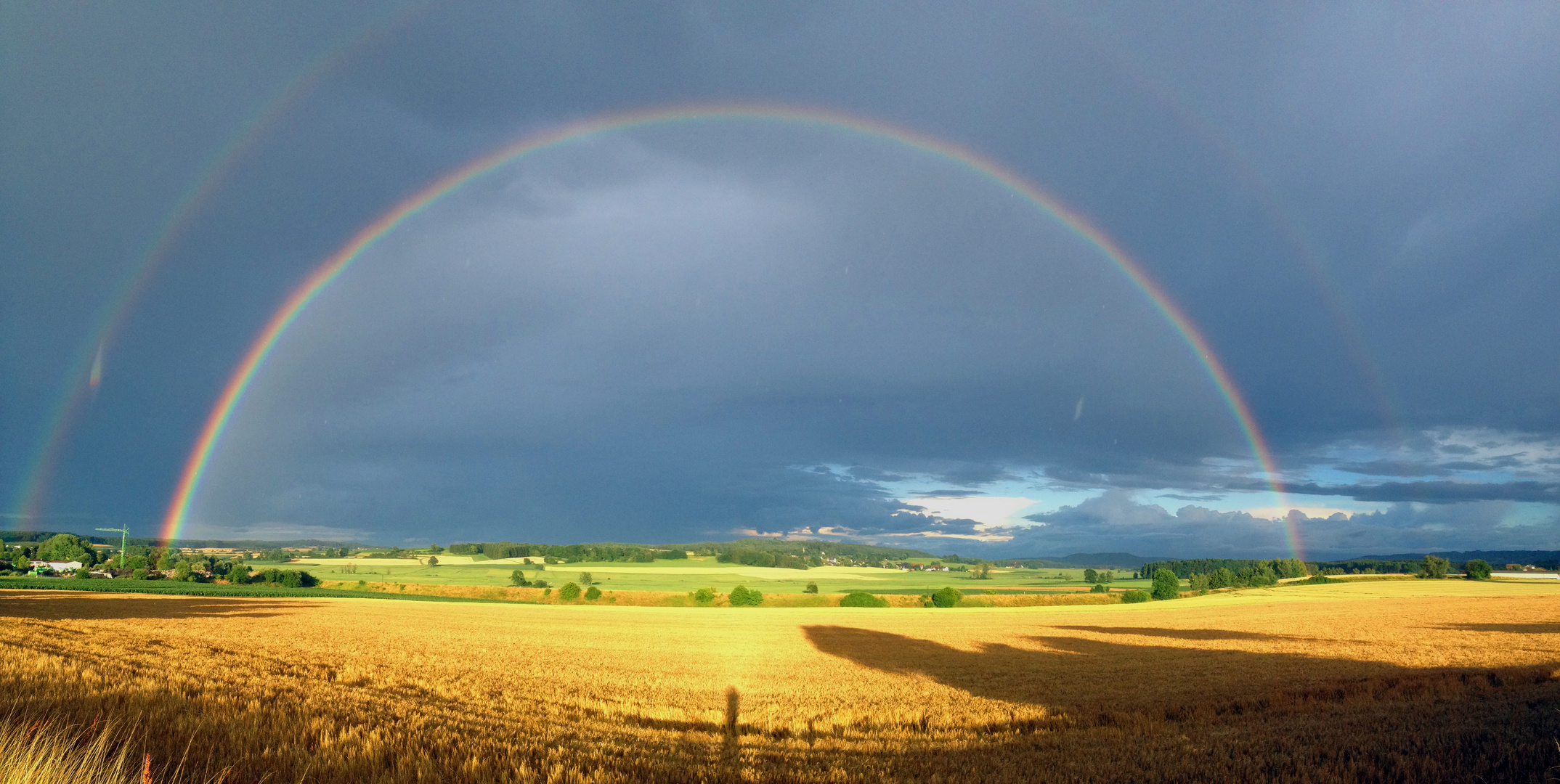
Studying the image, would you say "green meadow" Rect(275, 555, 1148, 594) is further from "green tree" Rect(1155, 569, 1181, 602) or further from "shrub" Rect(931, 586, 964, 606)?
"shrub" Rect(931, 586, 964, 606)

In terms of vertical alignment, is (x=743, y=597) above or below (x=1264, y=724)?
below

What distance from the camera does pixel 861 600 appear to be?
3893 inches

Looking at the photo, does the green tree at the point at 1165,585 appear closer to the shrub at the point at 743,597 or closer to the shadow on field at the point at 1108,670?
the shrub at the point at 743,597

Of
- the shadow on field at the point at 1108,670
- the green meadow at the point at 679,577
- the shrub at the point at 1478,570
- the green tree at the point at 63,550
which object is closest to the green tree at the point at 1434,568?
the shrub at the point at 1478,570

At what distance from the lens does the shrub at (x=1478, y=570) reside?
13725cm

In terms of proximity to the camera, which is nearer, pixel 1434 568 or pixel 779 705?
pixel 779 705

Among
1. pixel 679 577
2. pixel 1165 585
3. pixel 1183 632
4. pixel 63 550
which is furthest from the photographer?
pixel 63 550

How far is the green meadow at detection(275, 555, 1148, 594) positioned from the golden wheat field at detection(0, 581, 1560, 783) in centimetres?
8646

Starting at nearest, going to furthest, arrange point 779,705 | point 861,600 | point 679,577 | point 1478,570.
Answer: point 779,705, point 861,600, point 1478,570, point 679,577

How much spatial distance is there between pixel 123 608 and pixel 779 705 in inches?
2422

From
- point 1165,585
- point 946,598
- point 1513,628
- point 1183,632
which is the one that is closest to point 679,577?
point 946,598

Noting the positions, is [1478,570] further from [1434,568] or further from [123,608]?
[123,608]

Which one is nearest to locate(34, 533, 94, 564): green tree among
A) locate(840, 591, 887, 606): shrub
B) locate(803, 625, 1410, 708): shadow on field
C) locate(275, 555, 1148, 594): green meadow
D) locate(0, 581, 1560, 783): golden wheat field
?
locate(275, 555, 1148, 594): green meadow

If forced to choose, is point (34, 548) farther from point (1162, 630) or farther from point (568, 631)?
point (1162, 630)
